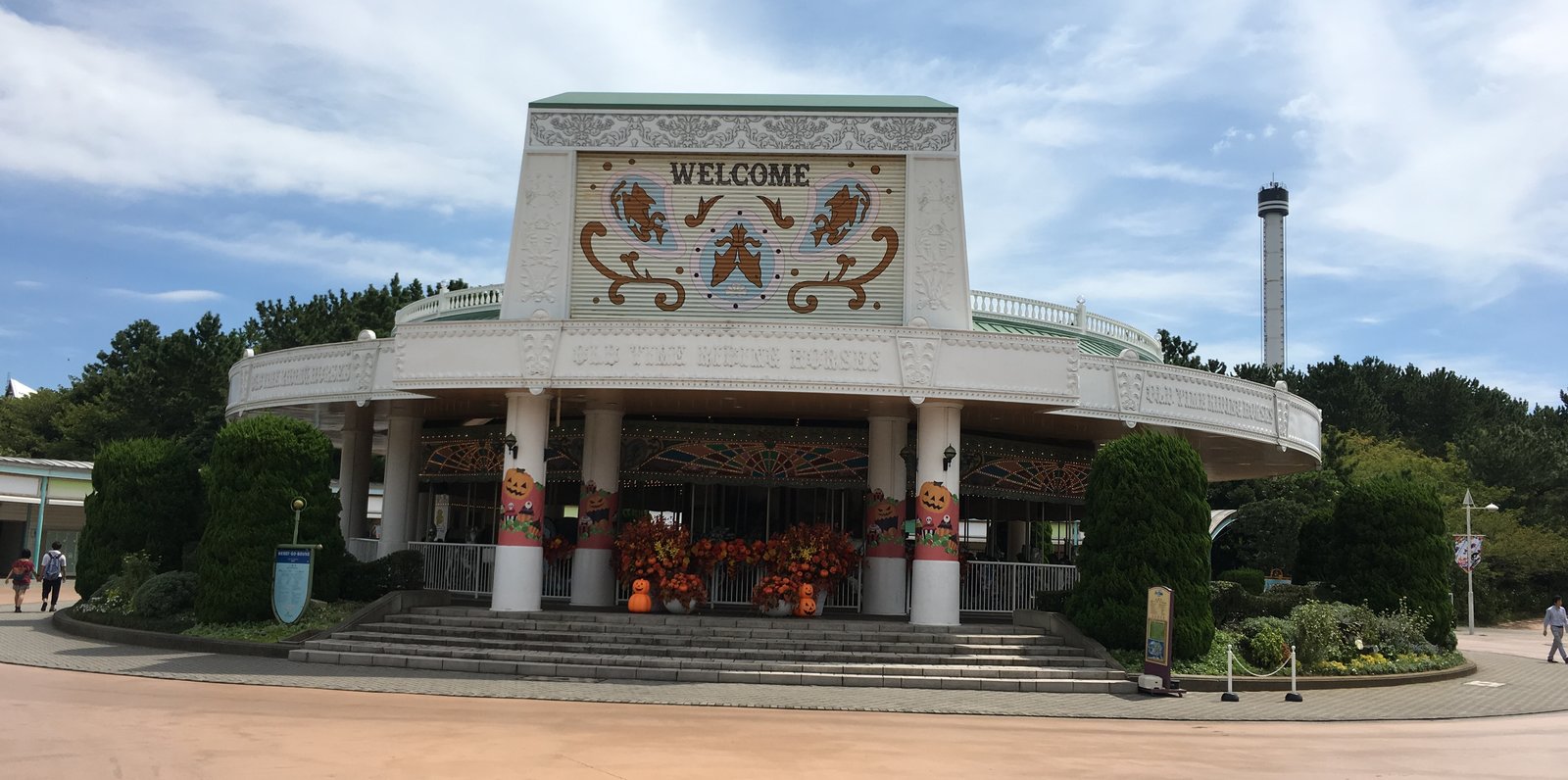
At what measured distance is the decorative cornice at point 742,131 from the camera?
20312mm

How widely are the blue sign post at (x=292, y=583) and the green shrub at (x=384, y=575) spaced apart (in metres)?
1.86

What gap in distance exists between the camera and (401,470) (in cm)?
2433

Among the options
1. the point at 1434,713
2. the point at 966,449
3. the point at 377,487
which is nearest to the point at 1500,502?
the point at 966,449

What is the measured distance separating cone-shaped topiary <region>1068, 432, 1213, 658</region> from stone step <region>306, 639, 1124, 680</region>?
0.99 metres

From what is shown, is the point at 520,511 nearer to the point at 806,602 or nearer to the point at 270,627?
the point at 270,627

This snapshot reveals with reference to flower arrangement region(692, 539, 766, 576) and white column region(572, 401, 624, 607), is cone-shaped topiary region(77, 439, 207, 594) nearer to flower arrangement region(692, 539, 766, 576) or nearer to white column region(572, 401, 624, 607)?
white column region(572, 401, 624, 607)

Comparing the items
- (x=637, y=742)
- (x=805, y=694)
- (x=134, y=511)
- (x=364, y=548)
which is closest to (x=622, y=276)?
(x=805, y=694)

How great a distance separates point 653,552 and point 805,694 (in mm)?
5340

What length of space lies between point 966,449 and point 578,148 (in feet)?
31.0

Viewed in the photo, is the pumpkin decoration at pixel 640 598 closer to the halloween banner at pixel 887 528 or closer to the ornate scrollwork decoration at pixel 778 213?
the halloween banner at pixel 887 528

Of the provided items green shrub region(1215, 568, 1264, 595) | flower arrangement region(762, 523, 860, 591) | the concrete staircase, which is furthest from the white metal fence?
green shrub region(1215, 568, 1264, 595)

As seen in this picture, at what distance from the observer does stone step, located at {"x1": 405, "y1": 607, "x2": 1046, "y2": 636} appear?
18188 mm

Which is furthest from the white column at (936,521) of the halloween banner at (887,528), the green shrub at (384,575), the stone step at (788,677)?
the green shrub at (384,575)

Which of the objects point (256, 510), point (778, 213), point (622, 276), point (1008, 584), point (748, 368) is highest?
point (778, 213)
